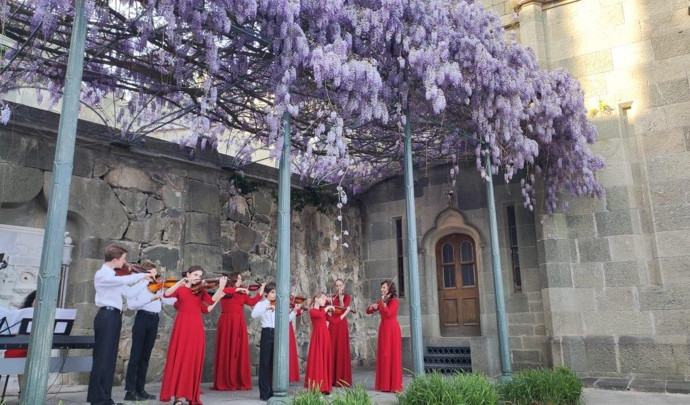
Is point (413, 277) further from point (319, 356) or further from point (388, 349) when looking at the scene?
point (319, 356)

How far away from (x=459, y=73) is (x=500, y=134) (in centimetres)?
146

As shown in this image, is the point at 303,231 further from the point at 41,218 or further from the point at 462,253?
the point at 41,218

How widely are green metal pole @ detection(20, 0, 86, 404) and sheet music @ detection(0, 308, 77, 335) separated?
2048 mm

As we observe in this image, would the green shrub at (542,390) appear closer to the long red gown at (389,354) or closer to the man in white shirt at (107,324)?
the long red gown at (389,354)

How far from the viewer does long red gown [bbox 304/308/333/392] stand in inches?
288

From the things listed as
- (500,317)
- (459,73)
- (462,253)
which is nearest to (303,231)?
(462,253)

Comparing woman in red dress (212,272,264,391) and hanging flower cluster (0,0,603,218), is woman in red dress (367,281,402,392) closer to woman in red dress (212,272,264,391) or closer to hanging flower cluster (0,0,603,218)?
woman in red dress (212,272,264,391)

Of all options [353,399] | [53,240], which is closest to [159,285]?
[53,240]

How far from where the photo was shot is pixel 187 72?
6297 millimetres

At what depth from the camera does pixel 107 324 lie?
518cm

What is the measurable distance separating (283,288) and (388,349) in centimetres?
284

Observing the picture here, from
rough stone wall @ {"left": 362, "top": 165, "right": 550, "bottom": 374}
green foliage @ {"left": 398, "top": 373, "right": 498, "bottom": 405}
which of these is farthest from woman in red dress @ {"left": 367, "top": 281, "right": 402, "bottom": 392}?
rough stone wall @ {"left": 362, "top": 165, "right": 550, "bottom": 374}

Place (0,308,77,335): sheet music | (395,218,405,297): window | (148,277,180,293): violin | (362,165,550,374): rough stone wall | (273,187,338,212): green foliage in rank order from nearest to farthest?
(0,308,77,335): sheet music → (148,277,180,293): violin → (362,165,550,374): rough stone wall → (273,187,338,212): green foliage → (395,218,405,297): window

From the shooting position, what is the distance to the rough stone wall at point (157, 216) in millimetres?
6812
